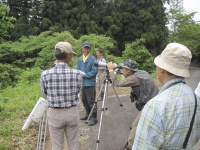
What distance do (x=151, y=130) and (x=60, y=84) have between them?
151 cm

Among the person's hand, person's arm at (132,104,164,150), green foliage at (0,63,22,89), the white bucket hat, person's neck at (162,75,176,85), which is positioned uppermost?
the white bucket hat

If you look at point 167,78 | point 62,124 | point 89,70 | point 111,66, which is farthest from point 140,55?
point 167,78

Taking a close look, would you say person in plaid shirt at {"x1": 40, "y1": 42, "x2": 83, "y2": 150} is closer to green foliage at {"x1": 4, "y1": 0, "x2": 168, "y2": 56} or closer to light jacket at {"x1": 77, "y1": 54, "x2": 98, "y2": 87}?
light jacket at {"x1": 77, "y1": 54, "x2": 98, "y2": 87}

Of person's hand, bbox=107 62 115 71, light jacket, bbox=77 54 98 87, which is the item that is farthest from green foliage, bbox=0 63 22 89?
person's hand, bbox=107 62 115 71

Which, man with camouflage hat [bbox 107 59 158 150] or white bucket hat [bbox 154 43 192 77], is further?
man with camouflage hat [bbox 107 59 158 150]

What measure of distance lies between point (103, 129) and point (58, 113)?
213 cm

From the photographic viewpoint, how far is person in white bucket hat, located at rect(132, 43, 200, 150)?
1.37m

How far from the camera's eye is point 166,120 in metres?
1.37

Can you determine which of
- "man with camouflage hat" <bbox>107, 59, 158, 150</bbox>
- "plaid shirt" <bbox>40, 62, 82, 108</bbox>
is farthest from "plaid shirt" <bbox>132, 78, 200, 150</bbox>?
"man with camouflage hat" <bbox>107, 59, 158, 150</bbox>

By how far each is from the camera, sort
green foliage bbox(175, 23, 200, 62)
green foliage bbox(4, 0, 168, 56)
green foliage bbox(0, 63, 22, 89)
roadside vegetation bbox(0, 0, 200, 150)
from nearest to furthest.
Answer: green foliage bbox(0, 63, 22, 89) < roadside vegetation bbox(0, 0, 200, 150) < green foliage bbox(4, 0, 168, 56) < green foliage bbox(175, 23, 200, 62)

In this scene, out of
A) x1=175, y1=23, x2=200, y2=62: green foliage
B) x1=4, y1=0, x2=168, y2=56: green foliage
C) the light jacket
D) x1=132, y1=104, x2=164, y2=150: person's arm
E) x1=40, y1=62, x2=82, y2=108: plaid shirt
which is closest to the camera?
x1=132, y1=104, x2=164, y2=150: person's arm

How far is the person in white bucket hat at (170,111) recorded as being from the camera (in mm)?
1370

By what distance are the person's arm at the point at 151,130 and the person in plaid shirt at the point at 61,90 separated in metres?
1.44

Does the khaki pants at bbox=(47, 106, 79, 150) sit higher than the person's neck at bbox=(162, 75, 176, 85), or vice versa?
the person's neck at bbox=(162, 75, 176, 85)
